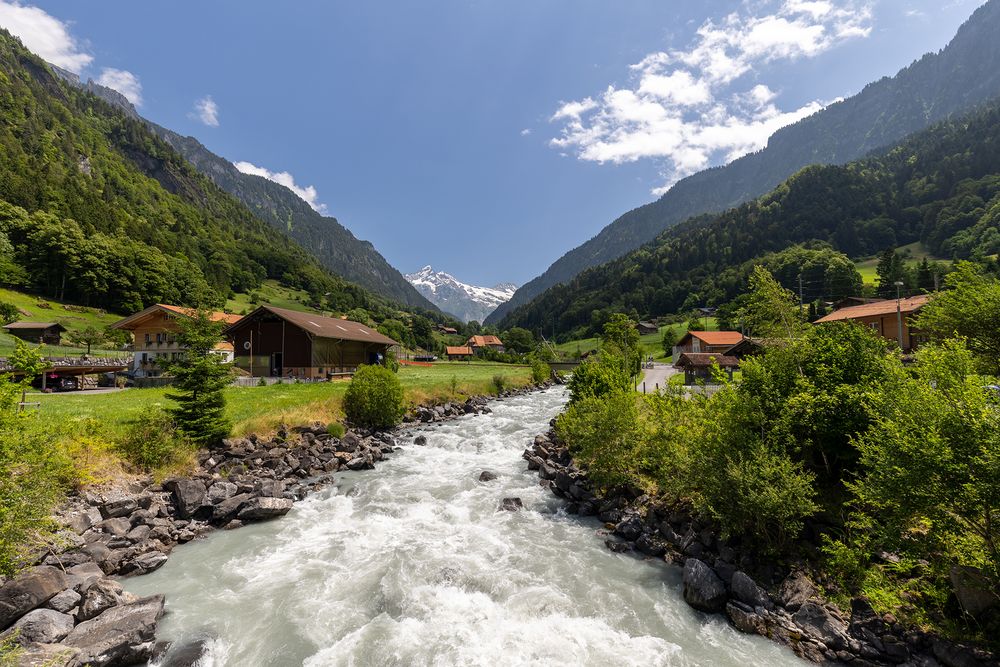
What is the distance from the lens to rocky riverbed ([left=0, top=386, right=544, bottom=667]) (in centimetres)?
741

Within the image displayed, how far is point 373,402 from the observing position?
2653cm

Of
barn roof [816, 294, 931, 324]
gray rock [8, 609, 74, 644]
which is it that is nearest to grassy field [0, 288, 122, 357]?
gray rock [8, 609, 74, 644]

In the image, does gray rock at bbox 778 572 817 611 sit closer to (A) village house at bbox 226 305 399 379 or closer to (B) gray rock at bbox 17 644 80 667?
(B) gray rock at bbox 17 644 80 667

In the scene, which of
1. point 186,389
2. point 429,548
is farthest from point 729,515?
point 186,389

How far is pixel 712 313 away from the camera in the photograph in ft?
432

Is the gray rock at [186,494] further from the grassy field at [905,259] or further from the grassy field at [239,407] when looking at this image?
the grassy field at [905,259]

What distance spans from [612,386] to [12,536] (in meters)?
21.2

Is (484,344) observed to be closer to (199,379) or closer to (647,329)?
(647,329)

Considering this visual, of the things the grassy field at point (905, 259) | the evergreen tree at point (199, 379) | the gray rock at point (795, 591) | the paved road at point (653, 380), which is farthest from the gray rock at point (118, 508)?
the grassy field at point (905, 259)

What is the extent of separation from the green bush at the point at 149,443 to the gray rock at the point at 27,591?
652cm

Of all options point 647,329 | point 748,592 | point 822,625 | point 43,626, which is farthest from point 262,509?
point 647,329

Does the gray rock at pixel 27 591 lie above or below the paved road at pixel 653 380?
below

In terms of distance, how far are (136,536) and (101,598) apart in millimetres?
3294

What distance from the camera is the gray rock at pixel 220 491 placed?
13969 mm
